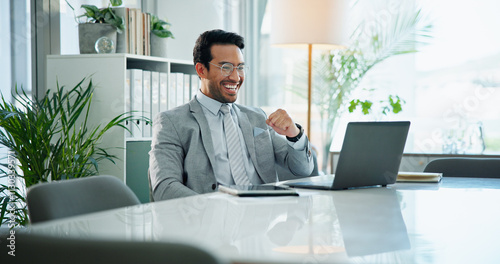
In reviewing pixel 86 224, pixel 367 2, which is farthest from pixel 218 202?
pixel 367 2

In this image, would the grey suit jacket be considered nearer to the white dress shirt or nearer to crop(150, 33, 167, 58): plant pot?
the white dress shirt

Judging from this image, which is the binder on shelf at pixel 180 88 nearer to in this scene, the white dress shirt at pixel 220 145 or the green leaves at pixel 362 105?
the white dress shirt at pixel 220 145

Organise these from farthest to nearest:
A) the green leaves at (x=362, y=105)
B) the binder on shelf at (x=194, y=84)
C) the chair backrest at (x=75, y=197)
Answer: the green leaves at (x=362, y=105)
the binder on shelf at (x=194, y=84)
the chair backrest at (x=75, y=197)

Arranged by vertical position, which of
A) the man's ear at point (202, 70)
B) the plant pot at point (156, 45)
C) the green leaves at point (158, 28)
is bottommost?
the man's ear at point (202, 70)

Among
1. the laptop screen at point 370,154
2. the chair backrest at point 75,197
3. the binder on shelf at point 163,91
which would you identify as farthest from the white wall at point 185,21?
the chair backrest at point 75,197

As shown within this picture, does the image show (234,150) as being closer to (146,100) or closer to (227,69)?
(227,69)

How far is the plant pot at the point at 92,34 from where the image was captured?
344 centimetres

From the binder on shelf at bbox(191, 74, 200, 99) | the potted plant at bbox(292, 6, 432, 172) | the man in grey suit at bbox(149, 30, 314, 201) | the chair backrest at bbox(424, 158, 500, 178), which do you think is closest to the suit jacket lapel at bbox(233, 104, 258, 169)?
the man in grey suit at bbox(149, 30, 314, 201)

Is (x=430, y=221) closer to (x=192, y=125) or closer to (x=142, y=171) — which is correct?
(x=192, y=125)

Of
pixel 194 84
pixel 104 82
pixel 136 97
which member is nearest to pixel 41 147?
pixel 104 82

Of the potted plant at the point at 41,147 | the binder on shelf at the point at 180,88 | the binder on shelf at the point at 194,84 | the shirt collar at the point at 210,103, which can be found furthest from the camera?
the binder on shelf at the point at 194,84

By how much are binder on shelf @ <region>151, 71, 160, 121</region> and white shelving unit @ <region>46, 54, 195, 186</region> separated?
0.28 m

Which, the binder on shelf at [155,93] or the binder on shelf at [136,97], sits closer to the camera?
the binder on shelf at [136,97]

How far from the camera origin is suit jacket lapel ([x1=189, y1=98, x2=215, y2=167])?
7.66 feet
